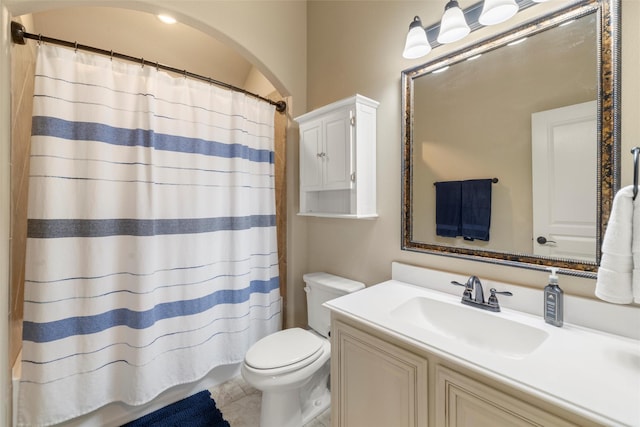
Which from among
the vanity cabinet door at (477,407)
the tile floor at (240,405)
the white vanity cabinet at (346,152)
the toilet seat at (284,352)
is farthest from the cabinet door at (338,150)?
the tile floor at (240,405)

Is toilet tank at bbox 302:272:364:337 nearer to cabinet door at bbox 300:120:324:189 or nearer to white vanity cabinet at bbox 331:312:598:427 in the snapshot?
white vanity cabinet at bbox 331:312:598:427

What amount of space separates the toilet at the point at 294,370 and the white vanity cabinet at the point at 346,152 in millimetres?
555

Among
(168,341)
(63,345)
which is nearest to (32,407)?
(63,345)

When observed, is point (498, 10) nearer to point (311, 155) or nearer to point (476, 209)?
point (476, 209)

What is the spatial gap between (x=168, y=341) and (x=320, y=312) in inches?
35.6

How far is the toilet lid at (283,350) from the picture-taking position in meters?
1.35

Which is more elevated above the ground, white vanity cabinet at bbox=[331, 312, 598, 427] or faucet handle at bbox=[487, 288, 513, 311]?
faucet handle at bbox=[487, 288, 513, 311]

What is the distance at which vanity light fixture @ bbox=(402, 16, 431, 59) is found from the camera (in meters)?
1.28

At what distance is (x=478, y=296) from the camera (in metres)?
1.15

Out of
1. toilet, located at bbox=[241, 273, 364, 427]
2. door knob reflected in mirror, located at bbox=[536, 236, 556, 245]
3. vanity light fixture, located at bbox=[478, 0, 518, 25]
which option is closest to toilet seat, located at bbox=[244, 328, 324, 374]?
toilet, located at bbox=[241, 273, 364, 427]

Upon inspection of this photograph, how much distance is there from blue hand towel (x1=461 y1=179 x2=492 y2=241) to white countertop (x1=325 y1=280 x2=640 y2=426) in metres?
0.36

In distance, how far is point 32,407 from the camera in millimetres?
1237

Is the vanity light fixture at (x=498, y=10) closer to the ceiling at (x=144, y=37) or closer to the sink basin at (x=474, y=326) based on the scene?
the sink basin at (x=474, y=326)

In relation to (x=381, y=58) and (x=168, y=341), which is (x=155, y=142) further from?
(x=381, y=58)
